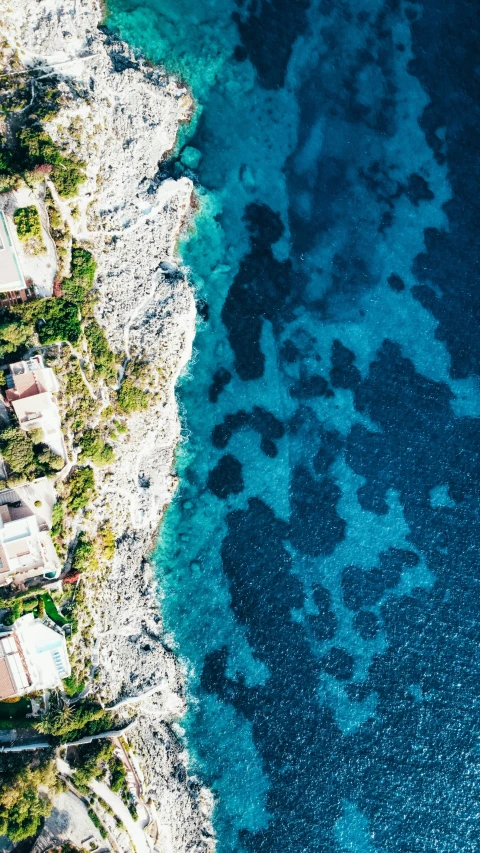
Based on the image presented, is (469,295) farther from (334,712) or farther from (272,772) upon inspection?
(272,772)

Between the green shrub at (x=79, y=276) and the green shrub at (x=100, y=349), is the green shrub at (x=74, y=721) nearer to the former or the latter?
the green shrub at (x=100, y=349)

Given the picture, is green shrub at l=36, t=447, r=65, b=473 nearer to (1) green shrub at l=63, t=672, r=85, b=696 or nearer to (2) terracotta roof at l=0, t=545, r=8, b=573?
(2) terracotta roof at l=0, t=545, r=8, b=573

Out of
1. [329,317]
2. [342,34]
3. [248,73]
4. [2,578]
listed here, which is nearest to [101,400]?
[2,578]

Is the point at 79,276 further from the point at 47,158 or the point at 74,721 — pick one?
the point at 74,721

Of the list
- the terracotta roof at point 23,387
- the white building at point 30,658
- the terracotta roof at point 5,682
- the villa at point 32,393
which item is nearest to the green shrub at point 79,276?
the villa at point 32,393

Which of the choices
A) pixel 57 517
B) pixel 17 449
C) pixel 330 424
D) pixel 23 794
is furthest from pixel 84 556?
pixel 330 424
